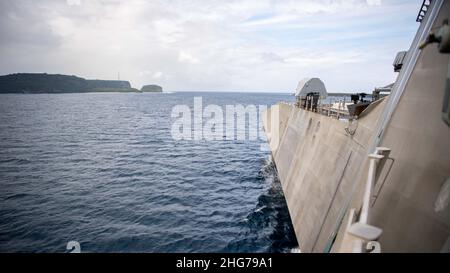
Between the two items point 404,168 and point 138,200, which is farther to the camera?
point 138,200

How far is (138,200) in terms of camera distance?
2373 cm

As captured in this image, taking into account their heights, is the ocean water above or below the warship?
below

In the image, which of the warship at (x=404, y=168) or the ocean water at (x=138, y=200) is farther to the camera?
the ocean water at (x=138, y=200)

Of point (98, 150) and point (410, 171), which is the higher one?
point (410, 171)

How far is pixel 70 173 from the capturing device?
98.2 feet

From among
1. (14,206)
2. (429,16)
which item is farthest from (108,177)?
(429,16)

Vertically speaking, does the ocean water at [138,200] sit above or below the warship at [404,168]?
below

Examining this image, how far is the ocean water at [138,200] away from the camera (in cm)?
1791

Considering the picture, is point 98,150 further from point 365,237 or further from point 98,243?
point 365,237

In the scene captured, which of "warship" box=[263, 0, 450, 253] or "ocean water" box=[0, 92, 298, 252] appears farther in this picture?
"ocean water" box=[0, 92, 298, 252]

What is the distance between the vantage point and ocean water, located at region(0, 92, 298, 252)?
58.7 ft

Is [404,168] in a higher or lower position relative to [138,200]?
higher
